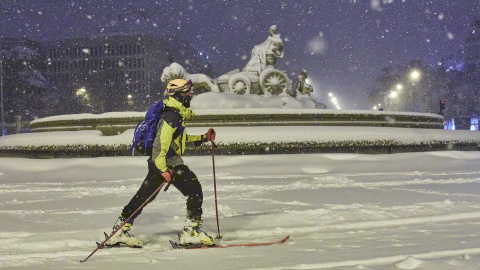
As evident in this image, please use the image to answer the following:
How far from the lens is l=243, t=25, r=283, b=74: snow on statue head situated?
20.3m

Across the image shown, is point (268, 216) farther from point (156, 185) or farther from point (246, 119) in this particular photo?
point (246, 119)

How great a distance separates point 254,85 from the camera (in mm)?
19781

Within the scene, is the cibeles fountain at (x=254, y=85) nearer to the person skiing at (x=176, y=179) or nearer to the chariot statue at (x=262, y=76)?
the chariot statue at (x=262, y=76)

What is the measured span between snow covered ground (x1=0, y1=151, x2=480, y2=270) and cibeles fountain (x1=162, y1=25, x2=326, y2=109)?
688 centimetres

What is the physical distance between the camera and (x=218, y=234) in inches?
188

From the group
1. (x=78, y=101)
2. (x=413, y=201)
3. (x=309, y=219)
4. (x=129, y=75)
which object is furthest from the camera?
(x=129, y=75)

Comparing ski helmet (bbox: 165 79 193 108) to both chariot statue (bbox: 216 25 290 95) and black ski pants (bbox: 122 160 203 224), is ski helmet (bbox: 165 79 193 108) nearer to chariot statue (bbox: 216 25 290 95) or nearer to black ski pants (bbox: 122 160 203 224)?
black ski pants (bbox: 122 160 203 224)

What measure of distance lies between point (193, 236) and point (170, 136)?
3.45 ft

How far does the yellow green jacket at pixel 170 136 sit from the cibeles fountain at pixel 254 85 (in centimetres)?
A: 1332

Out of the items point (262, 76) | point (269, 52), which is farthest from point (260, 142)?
point (269, 52)

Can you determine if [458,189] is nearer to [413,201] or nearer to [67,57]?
[413,201]

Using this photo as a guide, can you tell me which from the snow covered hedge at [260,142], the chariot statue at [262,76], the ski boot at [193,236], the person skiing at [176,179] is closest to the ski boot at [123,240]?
the person skiing at [176,179]

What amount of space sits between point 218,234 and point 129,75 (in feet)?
283

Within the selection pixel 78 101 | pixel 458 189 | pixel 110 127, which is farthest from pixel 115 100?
pixel 458 189
